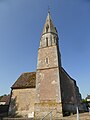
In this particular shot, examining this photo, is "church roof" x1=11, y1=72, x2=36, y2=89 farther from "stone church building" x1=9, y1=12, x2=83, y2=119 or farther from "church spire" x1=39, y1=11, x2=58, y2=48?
"church spire" x1=39, y1=11, x2=58, y2=48

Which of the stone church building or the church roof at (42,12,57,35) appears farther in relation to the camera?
the church roof at (42,12,57,35)

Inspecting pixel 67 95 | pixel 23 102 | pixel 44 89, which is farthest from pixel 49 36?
pixel 23 102

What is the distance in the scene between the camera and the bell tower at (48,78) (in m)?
21.4

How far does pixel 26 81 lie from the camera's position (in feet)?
88.1

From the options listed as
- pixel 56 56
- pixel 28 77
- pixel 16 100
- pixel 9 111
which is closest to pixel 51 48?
pixel 56 56

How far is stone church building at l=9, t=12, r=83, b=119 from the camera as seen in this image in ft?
70.9

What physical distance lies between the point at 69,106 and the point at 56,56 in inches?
355

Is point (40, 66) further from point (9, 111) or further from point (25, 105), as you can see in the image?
point (9, 111)

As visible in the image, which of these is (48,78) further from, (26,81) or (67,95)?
(26,81)

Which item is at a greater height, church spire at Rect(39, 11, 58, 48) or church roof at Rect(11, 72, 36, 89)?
church spire at Rect(39, 11, 58, 48)

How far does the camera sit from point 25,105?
79.1 feet

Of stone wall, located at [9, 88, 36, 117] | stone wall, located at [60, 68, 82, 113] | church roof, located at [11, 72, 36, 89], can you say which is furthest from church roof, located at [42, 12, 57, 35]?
stone wall, located at [9, 88, 36, 117]

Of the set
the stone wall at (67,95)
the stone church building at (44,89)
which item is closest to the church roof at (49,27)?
the stone church building at (44,89)

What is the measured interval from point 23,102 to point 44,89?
15.7ft
